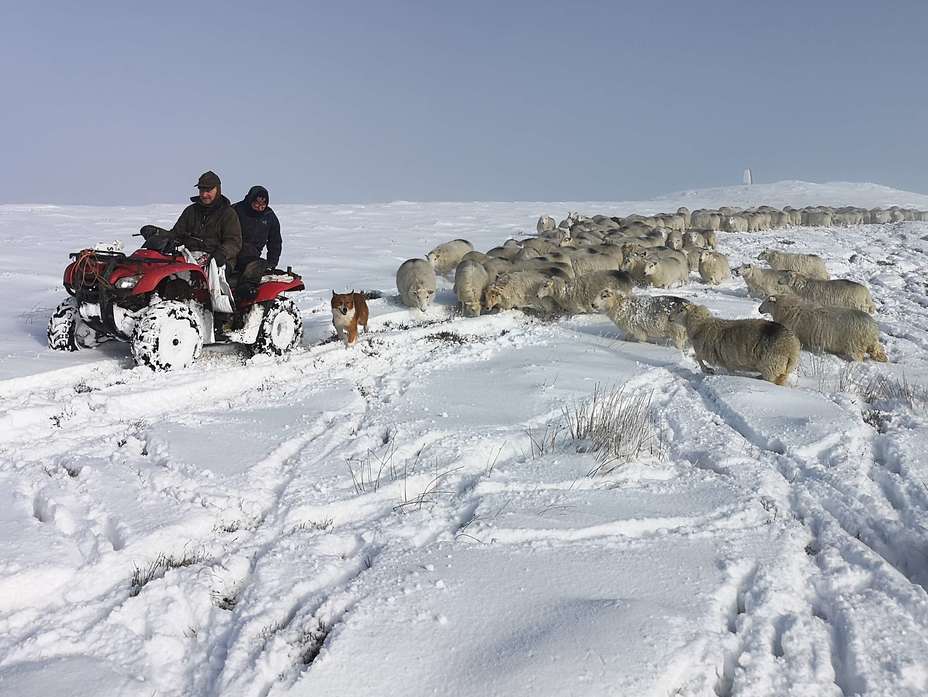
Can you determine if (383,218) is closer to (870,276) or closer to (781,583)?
(870,276)

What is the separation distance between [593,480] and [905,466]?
234 cm

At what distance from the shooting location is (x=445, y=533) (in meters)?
4.09

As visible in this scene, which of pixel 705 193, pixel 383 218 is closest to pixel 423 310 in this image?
pixel 383 218

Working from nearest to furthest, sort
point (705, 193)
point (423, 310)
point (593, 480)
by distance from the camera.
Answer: point (593, 480)
point (423, 310)
point (705, 193)

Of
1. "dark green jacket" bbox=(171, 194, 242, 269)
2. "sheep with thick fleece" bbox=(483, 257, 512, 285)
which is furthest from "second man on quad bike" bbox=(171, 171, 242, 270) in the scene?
"sheep with thick fleece" bbox=(483, 257, 512, 285)

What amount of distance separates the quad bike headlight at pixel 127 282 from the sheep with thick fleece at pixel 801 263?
14719 mm

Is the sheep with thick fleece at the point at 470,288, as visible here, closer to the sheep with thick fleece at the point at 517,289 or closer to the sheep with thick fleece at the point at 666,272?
the sheep with thick fleece at the point at 517,289

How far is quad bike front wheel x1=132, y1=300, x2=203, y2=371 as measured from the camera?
7297 millimetres

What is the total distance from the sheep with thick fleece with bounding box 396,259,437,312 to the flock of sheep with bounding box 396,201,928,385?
0.02m

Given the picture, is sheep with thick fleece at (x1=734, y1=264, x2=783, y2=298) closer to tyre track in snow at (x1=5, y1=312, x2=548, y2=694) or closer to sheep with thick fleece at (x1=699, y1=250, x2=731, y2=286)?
sheep with thick fleece at (x1=699, y1=250, x2=731, y2=286)

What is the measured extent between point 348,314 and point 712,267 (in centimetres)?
1099

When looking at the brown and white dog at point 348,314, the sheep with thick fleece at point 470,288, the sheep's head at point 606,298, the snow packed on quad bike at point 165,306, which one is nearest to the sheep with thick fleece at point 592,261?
the sheep with thick fleece at point 470,288

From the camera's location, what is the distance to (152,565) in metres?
3.64

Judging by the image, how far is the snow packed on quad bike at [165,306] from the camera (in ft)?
24.3
